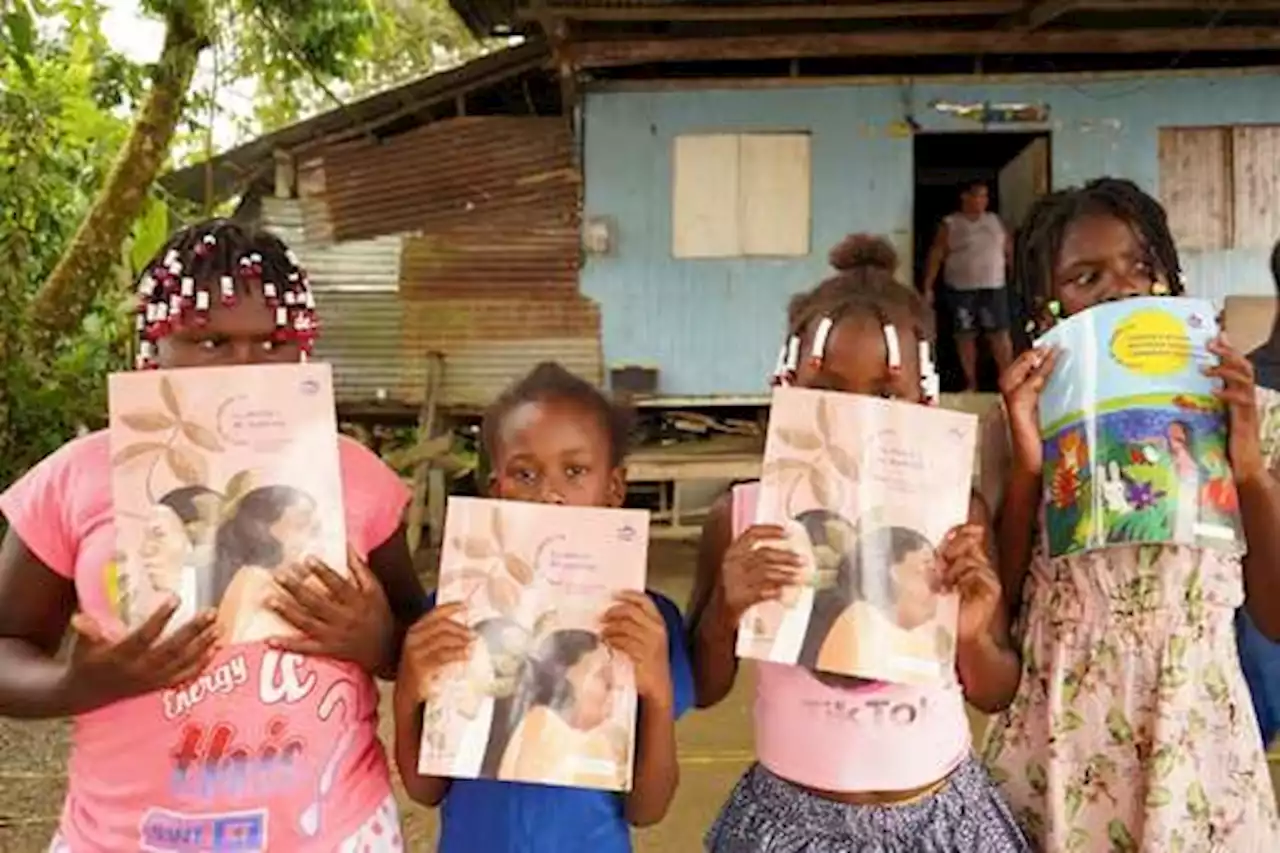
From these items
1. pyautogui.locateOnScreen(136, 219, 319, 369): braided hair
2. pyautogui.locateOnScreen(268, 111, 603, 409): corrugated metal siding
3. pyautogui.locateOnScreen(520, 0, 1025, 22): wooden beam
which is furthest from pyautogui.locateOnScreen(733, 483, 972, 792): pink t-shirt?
pyautogui.locateOnScreen(268, 111, 603, 409): corrugated metal siding

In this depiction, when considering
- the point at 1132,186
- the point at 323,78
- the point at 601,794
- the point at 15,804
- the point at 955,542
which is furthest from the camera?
the point at 323,78

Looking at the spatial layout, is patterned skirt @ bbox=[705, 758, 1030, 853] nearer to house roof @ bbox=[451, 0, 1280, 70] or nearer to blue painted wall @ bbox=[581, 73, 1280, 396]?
house roof @ bbox=[451, 0, 1280, 70]

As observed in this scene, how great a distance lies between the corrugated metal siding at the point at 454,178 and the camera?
991 cm

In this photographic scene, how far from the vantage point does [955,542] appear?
1.76 m

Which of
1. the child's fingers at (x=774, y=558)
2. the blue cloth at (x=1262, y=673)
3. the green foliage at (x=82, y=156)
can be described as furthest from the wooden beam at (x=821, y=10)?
the child's fingers at (x=774, y=558)

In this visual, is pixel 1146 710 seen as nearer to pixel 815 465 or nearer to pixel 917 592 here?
pixel 917 592

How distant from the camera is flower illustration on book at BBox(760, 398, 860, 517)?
5.86ft

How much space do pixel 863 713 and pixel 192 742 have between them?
885mm

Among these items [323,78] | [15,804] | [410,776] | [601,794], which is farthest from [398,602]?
[323,78]

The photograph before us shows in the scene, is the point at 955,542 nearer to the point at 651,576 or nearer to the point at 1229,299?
the point at 651,576

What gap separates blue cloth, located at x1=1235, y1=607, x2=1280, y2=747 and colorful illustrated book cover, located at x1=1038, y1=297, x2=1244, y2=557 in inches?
13.8

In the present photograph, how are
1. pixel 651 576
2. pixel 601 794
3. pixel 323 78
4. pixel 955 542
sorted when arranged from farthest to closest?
1. pixel 323 78
2. pixel 651 576
3. pixel 601 794
4. pixel 955 542

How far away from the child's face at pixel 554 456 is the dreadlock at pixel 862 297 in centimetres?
35

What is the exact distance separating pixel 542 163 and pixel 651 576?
3.57 m
